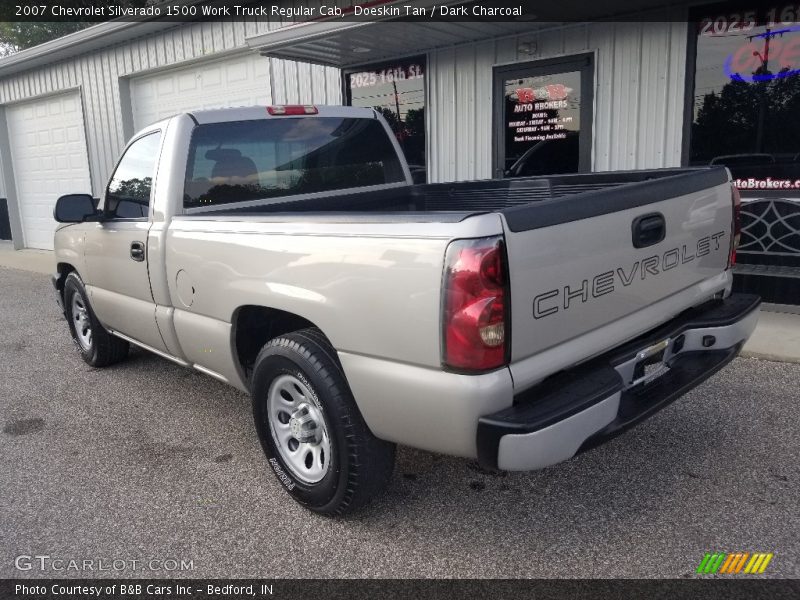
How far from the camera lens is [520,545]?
9.04ft

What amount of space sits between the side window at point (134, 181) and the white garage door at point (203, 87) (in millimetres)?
5494

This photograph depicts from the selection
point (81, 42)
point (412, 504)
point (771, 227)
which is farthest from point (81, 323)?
point (81, 42)

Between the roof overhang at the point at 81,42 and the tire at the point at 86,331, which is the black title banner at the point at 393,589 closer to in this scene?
the tire at the point at 86,331

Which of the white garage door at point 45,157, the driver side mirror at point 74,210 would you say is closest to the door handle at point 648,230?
the driver side mirror at point 74,210

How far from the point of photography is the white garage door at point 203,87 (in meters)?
9.76

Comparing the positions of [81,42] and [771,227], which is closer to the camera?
[771,227]

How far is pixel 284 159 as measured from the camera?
4023mm

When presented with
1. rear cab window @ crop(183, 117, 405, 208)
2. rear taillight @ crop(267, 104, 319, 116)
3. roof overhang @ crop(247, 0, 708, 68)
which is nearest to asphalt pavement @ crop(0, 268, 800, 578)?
rear cab window @ crop(183, 117, 405, 208)

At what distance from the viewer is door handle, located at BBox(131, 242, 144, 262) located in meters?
3.89

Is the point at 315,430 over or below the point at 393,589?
over

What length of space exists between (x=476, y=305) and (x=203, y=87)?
378 inches

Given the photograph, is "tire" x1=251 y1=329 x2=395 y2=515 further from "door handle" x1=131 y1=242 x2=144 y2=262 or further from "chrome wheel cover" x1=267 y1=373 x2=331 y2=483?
"door handle" x1=131 y1=242 x2=144 y2=262

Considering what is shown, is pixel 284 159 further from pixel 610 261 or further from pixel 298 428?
pixel 610 261

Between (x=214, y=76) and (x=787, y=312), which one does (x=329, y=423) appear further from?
(x=214, y=76)
